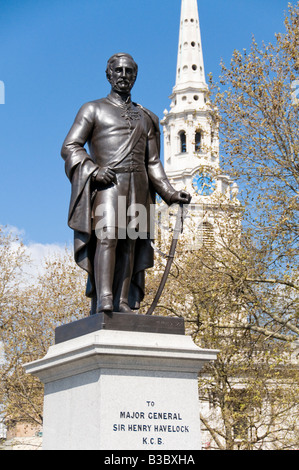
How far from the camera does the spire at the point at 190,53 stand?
81.2 metres

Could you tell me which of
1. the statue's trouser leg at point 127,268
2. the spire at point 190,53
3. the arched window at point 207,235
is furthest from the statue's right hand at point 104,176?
the spire at point 190,53

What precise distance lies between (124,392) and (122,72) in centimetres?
388

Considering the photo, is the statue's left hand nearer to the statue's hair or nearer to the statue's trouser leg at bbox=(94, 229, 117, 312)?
the statue's trouser leg at bbox=(94, 229, 117, 312)

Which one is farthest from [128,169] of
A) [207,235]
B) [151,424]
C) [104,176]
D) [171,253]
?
[207,235]

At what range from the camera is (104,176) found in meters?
8.59

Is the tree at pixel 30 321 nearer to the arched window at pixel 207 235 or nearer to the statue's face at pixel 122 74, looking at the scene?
the arched window at pixel 207 235

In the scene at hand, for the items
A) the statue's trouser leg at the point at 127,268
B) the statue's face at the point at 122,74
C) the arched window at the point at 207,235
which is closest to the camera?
the statue's trouser leg at the point at 127,268

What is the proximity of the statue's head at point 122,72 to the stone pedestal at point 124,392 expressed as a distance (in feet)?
10.1

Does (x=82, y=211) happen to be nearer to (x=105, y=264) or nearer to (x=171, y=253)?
(x=105, y=264)

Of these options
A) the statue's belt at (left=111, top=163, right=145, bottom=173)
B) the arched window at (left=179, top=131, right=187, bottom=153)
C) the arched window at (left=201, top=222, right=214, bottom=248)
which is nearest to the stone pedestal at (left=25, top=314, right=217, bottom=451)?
the statue's belt at (left=111, top=163, right=145, bottom=173)

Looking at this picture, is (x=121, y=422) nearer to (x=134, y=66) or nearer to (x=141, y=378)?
(x=141, y=378)

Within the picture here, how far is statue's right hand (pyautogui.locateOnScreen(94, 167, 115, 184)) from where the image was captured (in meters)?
8.59
